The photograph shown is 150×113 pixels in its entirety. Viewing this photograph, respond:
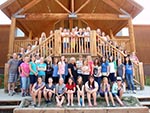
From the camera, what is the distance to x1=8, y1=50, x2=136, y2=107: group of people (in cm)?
587

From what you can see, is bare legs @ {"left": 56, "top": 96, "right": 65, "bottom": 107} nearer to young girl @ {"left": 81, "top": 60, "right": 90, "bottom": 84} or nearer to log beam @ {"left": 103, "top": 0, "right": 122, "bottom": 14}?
young girl @ {"left": 81, "top": 60, "right": 90, "bottom": 84}

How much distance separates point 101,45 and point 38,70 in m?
3.03

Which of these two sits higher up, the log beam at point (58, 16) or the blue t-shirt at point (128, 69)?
the log beam at point (58, 16)

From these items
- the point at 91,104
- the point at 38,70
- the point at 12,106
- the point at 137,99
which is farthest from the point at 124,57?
the point at 12,106

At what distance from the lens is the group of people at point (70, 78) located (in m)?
5.87

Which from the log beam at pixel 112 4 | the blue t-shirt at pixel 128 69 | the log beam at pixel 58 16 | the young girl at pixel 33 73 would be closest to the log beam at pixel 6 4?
the log beam at pixel 58 16

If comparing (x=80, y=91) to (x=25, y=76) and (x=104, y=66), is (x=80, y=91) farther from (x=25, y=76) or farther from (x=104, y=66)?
(x=25, y=76)

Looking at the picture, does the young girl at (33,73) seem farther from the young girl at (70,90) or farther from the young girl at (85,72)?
the young girl at (85,72)

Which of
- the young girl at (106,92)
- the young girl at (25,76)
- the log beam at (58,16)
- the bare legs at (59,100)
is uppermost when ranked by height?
the log beam at (58,16)

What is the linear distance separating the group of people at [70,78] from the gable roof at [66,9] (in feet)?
12.7

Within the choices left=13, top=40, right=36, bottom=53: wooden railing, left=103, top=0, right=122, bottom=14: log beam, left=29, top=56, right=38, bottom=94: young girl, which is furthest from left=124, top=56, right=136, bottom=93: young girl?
left=13, top=40, right=36, bottom=53: wooden railing

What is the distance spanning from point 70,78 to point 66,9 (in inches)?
224

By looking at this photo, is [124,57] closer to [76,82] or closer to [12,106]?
[76,82]

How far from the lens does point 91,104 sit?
5.76 m
